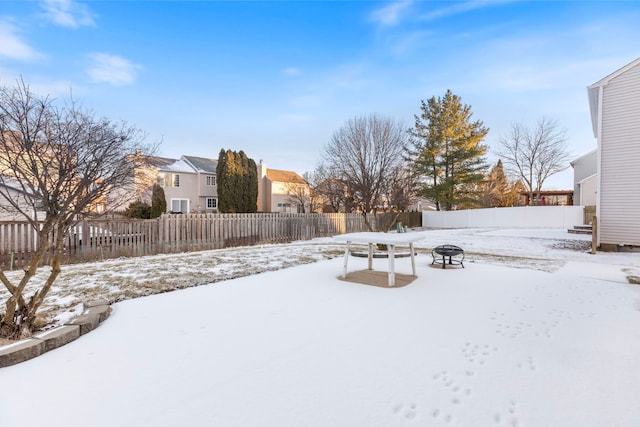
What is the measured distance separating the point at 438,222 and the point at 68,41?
24.0 metres

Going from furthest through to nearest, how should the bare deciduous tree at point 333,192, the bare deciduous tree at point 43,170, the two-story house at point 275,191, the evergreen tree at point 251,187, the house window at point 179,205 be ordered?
the two-story house at point 275,191, the house window at point 179,205, the evergreen tree at point 251,187, the bare deciduous tree at point 333,192, the bare deciduous tree at point 43,170

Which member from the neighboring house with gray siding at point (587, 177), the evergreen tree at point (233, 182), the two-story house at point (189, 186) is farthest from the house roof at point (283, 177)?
the neighboring house with gray siding at point (587, 177)

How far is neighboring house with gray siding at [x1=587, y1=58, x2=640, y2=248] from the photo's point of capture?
9484 millimetres

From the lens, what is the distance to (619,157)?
32.0ft

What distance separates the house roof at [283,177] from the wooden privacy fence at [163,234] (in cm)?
1588

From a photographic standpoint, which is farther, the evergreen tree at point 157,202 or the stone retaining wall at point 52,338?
the evergreen tree at point 157,202

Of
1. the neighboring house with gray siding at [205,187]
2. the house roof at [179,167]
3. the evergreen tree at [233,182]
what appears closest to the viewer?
the evergreen tree at [233,182]

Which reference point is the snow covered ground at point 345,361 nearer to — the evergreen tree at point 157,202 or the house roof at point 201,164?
the evergreen tree at point 157,202

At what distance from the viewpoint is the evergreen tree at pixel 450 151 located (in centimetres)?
2456

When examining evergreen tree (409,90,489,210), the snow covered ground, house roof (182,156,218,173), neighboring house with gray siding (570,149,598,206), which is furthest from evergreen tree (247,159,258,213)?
neighboring house with gray siding (570,149,598,206)

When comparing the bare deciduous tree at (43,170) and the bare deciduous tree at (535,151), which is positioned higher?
the bare deciduous tree at (535,151)

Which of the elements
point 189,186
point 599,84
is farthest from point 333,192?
point 599,84

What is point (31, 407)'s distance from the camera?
77.4 inches

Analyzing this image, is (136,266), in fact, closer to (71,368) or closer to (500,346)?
(71,368)
